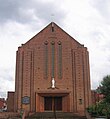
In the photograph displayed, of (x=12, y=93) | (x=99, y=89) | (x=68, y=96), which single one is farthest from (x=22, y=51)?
(x=99, y=89)

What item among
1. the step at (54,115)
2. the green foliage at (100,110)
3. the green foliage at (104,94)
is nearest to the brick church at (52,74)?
the step at (54,115)

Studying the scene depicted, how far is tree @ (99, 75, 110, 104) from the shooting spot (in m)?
32.6

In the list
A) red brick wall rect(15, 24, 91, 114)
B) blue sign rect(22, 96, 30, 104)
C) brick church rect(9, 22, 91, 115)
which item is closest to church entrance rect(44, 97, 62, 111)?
brick church rect(9, 22, 91, 115)

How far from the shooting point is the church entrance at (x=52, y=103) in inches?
1435

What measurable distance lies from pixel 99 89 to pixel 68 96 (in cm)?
467

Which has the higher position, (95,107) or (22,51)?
(22,51)

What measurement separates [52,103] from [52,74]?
401 cm

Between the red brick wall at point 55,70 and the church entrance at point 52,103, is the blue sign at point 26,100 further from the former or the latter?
the church entrance at point 52,103

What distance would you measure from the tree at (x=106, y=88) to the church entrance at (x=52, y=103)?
6.53 meters

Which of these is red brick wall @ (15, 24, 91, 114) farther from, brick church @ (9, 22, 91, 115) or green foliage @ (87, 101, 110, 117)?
green foliage @ (87, 101, 110, 117)

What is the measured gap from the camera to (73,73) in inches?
1447

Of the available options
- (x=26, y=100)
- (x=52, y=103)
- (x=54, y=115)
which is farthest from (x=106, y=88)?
(x=26, y=100)

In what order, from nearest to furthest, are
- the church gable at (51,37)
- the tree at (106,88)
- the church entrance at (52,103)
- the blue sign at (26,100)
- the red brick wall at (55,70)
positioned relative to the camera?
the tree at (106,88) → the blue sign at (26,100) → the red brick wall at (55,70) → the church entrance at (52,103) → the church gable at (51,37)

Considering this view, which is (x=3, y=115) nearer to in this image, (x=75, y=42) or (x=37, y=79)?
(x=37, y=79)
